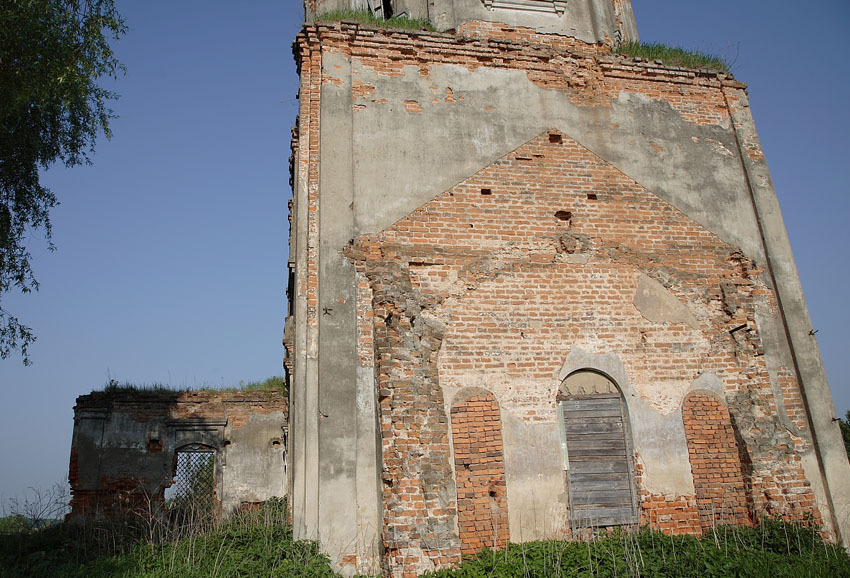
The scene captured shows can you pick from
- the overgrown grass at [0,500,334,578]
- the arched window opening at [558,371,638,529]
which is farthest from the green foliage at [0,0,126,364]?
the arched window opening at [558,371,638,529]

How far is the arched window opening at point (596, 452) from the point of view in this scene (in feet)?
25.4

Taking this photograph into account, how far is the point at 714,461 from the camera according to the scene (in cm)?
816

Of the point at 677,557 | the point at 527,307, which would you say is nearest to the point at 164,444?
the point at 527,307

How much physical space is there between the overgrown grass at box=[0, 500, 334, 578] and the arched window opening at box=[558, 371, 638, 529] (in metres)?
3.17

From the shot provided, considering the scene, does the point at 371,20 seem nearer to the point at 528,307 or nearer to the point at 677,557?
the point at 528,307

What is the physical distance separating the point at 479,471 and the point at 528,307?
226 centimetres

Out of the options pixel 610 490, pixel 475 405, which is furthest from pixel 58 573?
pixel 610 490

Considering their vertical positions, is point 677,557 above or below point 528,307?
below

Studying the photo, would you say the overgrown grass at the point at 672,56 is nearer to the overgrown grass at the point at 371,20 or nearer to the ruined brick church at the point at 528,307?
the ruined brick church at the point at 528,307

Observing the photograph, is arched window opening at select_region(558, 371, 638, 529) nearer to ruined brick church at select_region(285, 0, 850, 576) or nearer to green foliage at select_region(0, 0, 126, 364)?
ruined brick church at select_region(285, 0, 850, 576)

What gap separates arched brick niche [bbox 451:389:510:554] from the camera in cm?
721

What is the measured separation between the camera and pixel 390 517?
22.5 feet

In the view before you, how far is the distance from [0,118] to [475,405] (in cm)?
720

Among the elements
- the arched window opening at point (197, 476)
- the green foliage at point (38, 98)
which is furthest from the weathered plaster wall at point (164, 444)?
the green foliage at point (38, 98)
